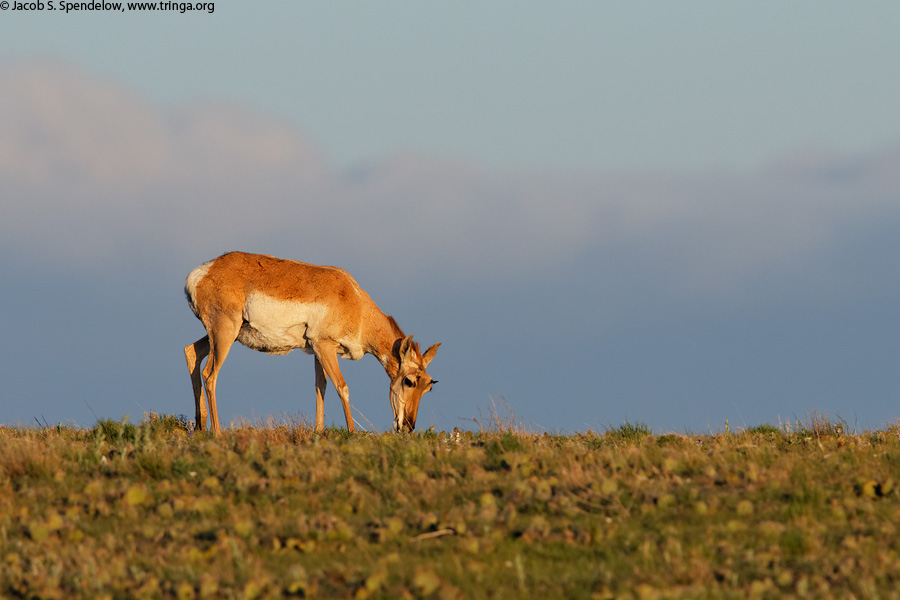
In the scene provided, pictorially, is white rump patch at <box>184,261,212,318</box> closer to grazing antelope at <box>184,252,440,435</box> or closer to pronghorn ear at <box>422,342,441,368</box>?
grazing antelope at <box>184,252,440,435</box>

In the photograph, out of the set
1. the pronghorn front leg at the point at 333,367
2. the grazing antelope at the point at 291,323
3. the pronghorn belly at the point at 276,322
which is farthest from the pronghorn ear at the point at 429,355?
the pronghorn belly at the point at 276,322

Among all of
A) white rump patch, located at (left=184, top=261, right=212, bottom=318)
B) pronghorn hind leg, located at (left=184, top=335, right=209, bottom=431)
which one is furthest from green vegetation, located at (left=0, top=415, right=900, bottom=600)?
white rump patch, located at (left=184, top=261, right=212, bottom=318)

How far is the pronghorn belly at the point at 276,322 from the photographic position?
18.1 metres

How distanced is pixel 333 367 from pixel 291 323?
1.24 m

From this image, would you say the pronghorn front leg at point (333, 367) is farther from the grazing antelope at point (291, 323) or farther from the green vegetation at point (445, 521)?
the green vegetation at point (445, 521)

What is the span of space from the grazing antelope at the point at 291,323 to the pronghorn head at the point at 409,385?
0.07ft

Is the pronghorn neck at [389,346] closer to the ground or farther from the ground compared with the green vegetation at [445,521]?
farther from the ground

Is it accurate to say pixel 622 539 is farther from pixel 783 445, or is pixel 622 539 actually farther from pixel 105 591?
pixel 783 445

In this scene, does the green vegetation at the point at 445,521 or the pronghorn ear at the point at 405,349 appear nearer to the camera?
the green vegetation at the point at 445,521

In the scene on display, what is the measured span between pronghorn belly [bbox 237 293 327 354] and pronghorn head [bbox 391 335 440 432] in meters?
1.88

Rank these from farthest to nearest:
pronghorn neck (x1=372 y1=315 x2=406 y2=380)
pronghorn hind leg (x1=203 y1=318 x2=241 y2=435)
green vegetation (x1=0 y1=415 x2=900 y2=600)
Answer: pronghorn neck (x1=372 y1=315 x2=406 y2=380)
pronghorn hind leg (x1=203 y1=318 x2=241 y2=435)
green vegetation (x1=0 y1=415 x2=900 y2=600)

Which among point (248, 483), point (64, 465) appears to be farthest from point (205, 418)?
point (248, 483)

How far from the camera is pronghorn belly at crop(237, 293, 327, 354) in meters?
18.1

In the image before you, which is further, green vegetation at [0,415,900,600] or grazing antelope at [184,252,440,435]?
grazing antelope at [184,252,440,435]
